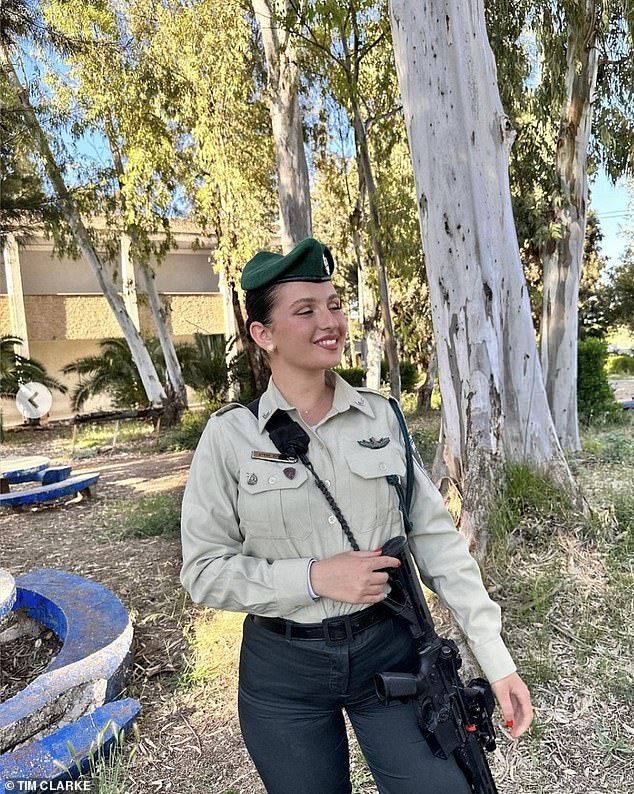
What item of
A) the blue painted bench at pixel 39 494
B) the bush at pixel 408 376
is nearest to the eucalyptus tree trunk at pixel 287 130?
the blue painted bench at pixel 39 494

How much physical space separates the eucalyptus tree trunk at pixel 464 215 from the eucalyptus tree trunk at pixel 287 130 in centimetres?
348

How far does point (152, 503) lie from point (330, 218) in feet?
44.5

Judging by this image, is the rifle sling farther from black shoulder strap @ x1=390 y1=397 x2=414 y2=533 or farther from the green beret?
the green beret

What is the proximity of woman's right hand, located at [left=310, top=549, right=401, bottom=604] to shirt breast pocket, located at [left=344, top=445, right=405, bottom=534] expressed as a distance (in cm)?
12

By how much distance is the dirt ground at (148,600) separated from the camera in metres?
2.56

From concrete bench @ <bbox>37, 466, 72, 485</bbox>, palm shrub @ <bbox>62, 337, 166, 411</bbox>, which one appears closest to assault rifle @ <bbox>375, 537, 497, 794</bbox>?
concrete bench @ <bbox>37, 466, 72, 485</bbox>

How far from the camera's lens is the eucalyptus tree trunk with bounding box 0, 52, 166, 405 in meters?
11.3

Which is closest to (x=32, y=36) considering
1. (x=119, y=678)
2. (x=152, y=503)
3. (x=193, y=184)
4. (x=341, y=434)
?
(x=193, y=184)

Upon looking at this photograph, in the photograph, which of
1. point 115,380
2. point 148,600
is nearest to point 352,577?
point 148,600

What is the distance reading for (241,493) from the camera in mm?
1409

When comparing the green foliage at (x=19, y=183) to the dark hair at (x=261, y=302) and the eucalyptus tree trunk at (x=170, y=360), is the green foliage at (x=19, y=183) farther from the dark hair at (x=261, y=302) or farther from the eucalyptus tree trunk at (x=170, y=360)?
the dark hair at (x=261, y=302)

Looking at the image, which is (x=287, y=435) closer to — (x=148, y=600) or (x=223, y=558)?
(x=223, y=558)

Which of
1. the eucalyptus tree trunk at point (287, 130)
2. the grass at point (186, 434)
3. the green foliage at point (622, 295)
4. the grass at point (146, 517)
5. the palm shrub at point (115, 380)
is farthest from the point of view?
the green foliage at point (622, 295)

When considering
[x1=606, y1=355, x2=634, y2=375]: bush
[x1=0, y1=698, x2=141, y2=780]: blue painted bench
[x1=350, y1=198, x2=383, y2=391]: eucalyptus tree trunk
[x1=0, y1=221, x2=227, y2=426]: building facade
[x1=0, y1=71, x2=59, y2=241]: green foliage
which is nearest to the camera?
[x1=0, y1=698, x2=141, y2=780]: blue painted bench
